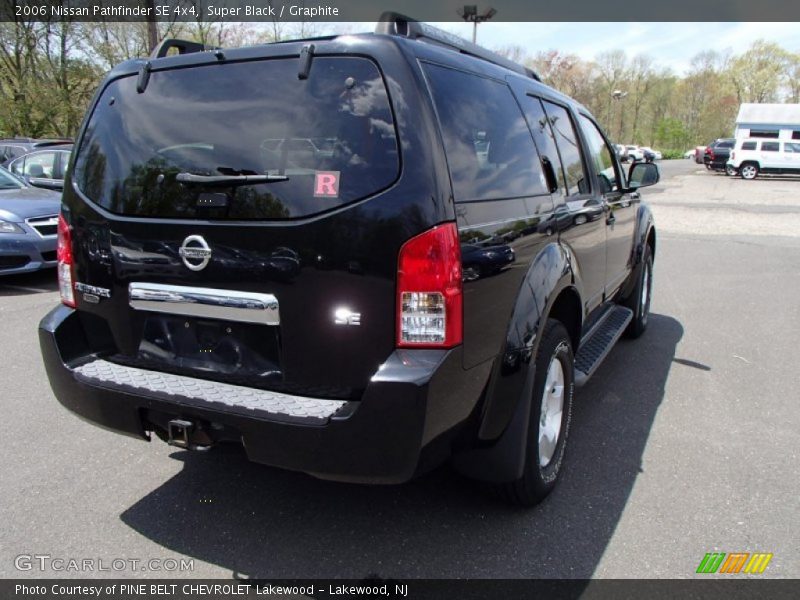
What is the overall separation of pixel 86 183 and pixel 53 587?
5.48 feet

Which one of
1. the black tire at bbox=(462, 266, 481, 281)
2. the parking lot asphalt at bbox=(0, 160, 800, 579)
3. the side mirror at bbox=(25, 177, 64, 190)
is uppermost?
the black tire at bbox=(462, 266, 481, 281)

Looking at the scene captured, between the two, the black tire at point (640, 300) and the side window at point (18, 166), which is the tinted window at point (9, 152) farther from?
the black tire at point (640, 300)

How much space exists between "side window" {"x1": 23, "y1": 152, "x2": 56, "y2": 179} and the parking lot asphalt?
8152 mm

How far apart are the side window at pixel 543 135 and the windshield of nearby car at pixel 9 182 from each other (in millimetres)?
8097

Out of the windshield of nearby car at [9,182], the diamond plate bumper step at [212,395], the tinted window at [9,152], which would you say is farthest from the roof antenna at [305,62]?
the tinted window at [9,152]

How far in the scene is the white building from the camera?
41906mm

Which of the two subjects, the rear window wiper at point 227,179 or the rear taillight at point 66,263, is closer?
the rear window wiper at point 227,179

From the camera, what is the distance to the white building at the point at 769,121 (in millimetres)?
41906

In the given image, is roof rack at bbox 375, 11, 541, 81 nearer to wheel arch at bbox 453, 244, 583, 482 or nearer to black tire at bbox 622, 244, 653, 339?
wheel arch at bbox 453, 244, 583, 482

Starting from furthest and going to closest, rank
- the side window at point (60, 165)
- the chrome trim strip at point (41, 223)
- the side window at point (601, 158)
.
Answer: the side window at point (60, 165), the chrome trim strip at point (41, 223), the side window at point (601, 158)

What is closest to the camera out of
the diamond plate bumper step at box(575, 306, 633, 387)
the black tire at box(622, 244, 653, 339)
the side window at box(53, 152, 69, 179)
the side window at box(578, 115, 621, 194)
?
the diamond plate bumper step at box(575, 306, 633, 387)

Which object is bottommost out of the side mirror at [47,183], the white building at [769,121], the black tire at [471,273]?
the side mirror at [47,183]

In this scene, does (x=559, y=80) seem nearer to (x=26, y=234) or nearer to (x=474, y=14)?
(x=474, y=14)

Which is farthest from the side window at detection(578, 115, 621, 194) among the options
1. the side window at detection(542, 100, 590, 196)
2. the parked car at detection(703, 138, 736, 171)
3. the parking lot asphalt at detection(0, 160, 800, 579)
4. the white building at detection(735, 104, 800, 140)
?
the white building at detection(735, 104, 800, 140)
